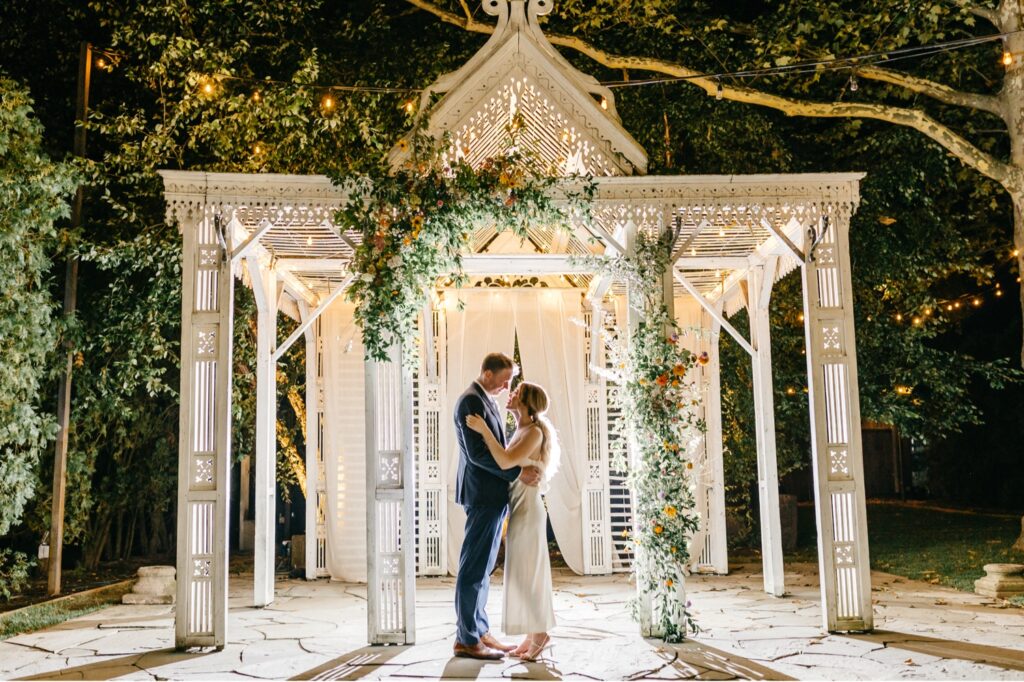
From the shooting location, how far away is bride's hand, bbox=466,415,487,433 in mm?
5316

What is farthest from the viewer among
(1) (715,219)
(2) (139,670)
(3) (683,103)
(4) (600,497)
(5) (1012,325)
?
(5) (1012,325)

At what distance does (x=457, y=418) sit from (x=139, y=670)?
2596 mm

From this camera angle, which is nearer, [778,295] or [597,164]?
[597,164]

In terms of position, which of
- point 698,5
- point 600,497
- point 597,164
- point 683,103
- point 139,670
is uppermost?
point 698,5

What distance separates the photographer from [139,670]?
520cm

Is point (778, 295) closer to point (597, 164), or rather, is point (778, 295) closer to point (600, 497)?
point (600, 497)

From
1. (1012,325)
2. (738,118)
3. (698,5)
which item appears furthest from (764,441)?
(1012,325)

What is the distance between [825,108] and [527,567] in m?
6.00

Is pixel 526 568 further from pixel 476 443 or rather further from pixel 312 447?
pixel 312 447

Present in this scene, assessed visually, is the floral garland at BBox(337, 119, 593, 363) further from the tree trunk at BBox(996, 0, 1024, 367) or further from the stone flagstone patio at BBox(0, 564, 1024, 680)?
the tree trunk at BBox(996, 0, 1024, 367)

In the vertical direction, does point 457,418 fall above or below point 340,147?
below

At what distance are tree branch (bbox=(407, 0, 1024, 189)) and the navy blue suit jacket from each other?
12.0 feet

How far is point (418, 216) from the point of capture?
5.85m

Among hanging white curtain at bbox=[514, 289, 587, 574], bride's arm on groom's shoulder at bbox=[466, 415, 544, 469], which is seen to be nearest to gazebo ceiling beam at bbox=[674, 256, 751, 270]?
hanging white curtain at bbox=[514, 289, 587, 574]
